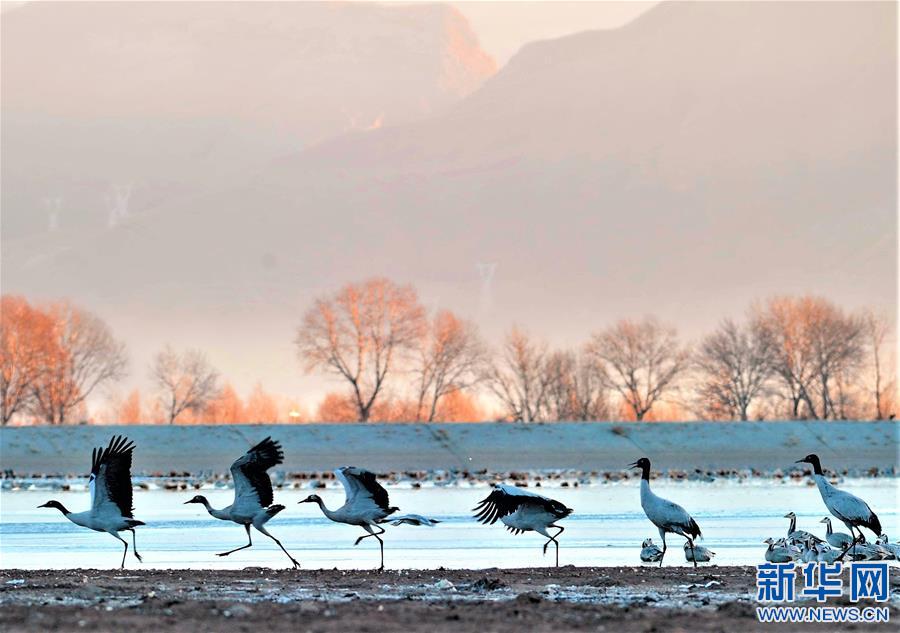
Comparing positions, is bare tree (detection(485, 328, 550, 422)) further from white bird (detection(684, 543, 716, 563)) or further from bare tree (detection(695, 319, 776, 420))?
white bird (detection(684, 543, 716, 563))

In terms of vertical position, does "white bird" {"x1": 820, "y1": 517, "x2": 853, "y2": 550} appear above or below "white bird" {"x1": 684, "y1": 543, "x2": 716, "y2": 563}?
above

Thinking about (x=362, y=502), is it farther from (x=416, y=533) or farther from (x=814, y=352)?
(x=814, y=352)

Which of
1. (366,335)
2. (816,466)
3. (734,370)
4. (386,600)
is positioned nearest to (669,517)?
(816,466)

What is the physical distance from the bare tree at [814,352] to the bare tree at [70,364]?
3802 cm

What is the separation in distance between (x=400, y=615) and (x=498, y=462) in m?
49.2

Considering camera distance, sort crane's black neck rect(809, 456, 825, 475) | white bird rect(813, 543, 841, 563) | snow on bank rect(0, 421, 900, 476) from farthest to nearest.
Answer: snow on bank rect(0, 421, 900, 476) < crane's black neck rect(809, 456, 825, 475) < white bird rect(813, 543, 841, 563)

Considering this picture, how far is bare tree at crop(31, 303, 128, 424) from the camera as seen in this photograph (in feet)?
288

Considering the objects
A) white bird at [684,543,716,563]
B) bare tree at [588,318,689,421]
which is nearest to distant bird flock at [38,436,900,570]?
white bird at [684,543,716,563]

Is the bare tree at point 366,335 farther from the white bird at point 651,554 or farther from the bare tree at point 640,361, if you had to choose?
the white bird at point 651,554

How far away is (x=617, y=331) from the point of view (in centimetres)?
9631

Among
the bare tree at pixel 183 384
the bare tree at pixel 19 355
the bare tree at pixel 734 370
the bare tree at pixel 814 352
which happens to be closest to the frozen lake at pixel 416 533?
the bare tree at pixel 19 355

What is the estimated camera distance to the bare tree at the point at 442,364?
90.1m

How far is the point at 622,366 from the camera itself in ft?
307

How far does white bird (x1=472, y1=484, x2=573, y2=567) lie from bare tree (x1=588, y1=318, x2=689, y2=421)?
220 feet
